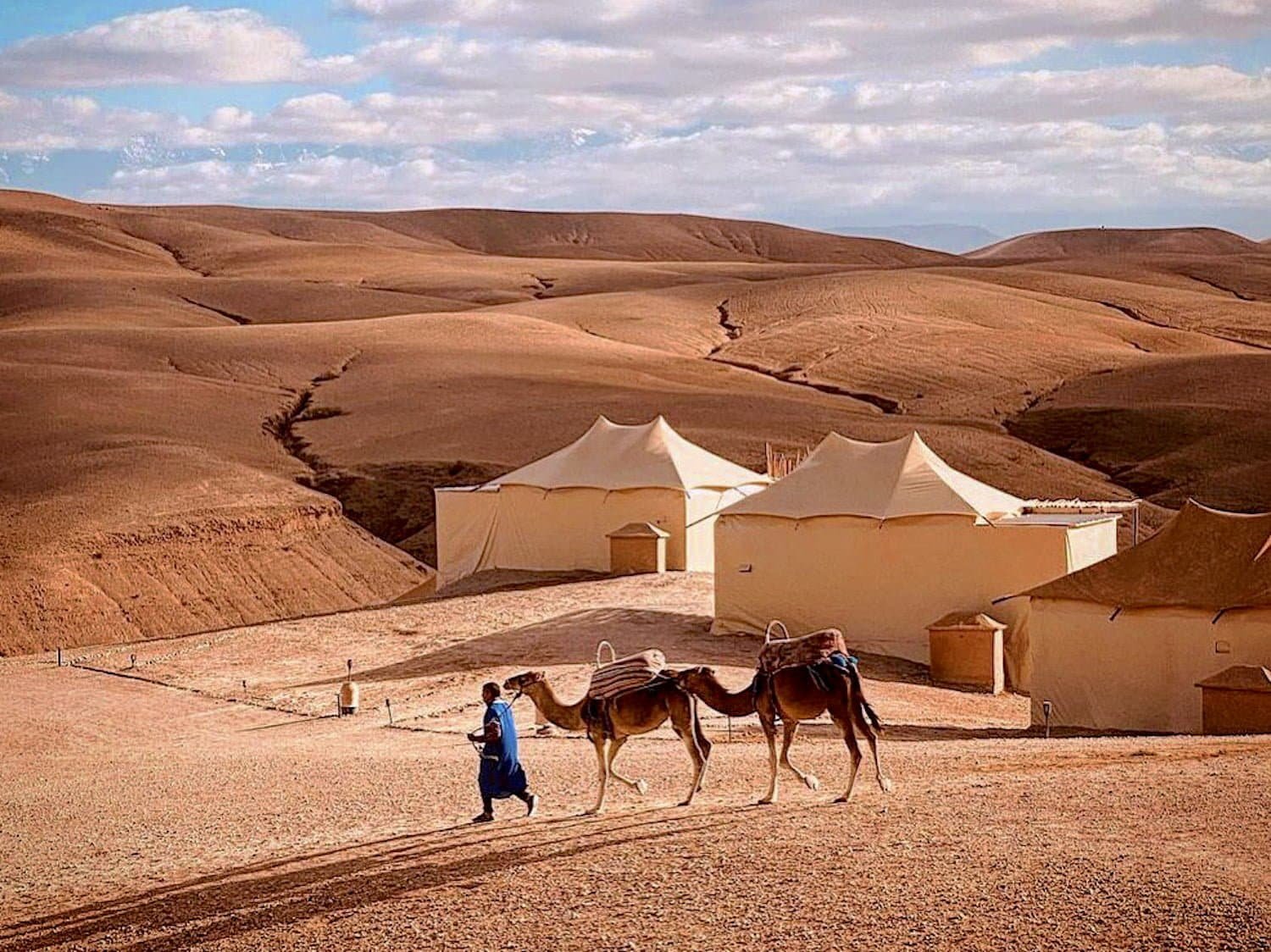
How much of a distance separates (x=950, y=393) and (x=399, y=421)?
21.3 meters

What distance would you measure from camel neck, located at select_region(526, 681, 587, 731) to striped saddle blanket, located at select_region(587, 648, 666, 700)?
0.30 m

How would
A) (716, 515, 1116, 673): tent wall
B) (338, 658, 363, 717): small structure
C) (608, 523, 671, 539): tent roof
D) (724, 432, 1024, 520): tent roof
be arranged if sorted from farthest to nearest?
(608, 523, 671, 539): tent roof
(724, 432, 1024, 520): tent roof
(716, 515, 1116, 673): tent wall
(338, 658, 363, 717): small structure

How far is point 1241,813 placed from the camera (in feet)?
35.8

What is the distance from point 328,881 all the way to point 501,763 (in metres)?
1.79

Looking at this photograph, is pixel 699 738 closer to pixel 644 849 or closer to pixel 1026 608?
pixel 644 849

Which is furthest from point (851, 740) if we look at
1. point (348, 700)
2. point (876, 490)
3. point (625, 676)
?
point (876, 490)

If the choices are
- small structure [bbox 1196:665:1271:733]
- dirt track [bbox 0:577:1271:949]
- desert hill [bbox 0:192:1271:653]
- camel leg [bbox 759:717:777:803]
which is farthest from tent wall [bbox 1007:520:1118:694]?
desert hill [bbox 0:192:1271:653]

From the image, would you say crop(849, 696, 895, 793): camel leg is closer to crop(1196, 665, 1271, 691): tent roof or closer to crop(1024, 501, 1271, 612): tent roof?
crop(1196, 665, 1271, 691): tent roof

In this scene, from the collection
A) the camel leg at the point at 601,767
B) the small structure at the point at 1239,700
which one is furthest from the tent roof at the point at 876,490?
the camel leg at the point at 601,767

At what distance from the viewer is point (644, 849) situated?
1080cm

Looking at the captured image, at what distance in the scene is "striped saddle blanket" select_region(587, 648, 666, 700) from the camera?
12016 mm

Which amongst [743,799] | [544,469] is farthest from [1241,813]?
[544,469]

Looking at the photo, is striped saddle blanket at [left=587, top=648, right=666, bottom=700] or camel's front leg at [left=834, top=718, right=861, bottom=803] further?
striped saddle blanket at [left=587, top=648, right=666, bottom=700]

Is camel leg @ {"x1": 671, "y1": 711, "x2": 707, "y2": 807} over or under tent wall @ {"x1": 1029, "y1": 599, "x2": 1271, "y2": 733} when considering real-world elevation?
over
